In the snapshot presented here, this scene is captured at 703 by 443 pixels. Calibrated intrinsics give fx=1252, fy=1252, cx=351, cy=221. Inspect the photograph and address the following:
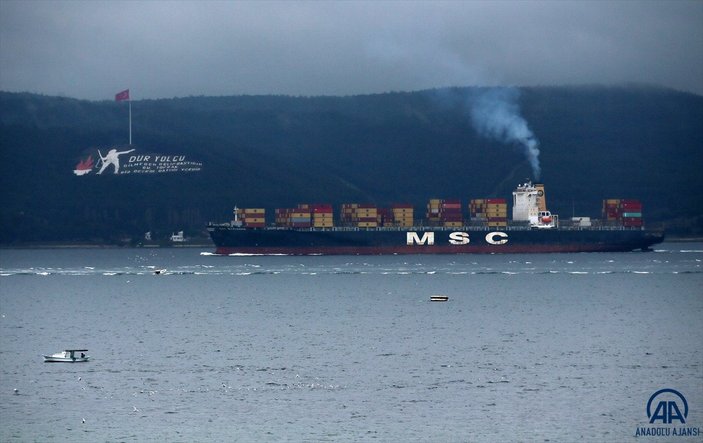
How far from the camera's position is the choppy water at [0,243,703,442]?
39281mm

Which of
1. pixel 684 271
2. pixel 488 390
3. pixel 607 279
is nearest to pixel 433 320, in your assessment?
pixel 488 390

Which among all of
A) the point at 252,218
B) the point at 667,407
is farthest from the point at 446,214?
the point at 667,407

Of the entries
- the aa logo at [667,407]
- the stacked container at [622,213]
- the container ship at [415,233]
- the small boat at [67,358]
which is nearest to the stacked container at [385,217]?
the container ship at [415,233]

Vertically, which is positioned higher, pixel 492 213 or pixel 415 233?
pixel 492 213

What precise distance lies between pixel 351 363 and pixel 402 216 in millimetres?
105515

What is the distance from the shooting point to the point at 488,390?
44469 mm

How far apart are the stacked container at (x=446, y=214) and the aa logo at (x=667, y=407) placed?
11207 cm

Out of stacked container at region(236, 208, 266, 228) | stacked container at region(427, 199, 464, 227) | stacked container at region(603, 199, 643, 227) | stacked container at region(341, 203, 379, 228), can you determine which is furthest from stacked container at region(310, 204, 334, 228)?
stacked container at region(603, 199, 643, 227)

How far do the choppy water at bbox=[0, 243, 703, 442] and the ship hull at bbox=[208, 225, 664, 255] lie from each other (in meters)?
49.2

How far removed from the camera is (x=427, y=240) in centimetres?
15088

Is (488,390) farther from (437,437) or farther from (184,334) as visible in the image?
(184,334)

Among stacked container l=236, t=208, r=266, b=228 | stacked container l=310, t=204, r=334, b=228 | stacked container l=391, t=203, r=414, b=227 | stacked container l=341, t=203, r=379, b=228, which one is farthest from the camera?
stacked container l=236, t=208, r=266, b=228

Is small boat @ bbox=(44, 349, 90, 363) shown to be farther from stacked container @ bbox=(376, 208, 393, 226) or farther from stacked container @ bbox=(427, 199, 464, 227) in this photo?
stacked container @ bbox=(427, 199, 464, 227)

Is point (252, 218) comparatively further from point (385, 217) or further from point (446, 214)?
point (446, 214)
